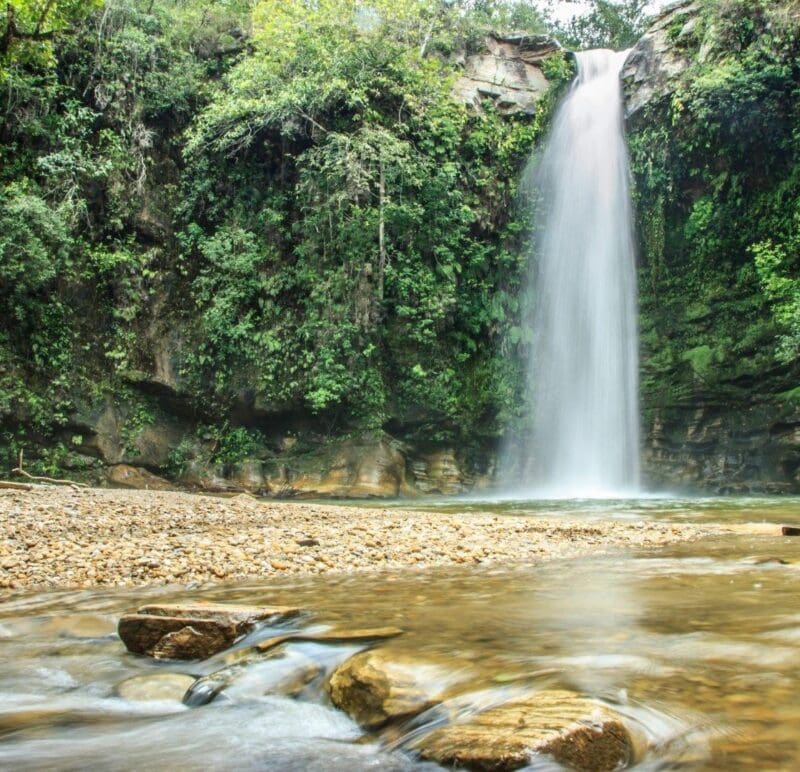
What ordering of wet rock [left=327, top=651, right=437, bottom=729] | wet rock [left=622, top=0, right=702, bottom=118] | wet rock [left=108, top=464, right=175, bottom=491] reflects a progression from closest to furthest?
1. wet rock [left=327, top=651, right=437, bottom=729]
2. wet rock [left=108, top=464, right=175, bottom=491]
3. wet rock [left=622, top=0, right=702, bottom=118]

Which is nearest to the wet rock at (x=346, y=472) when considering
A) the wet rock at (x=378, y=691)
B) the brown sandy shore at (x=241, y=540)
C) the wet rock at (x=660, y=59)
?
the brown sandy shore at (x=241, y=540)

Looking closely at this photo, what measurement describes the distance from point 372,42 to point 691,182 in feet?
29.2

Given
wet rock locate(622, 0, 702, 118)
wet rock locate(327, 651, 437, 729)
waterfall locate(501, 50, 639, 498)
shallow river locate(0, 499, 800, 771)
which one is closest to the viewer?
shallow river locate(0, 499, 800, 771)

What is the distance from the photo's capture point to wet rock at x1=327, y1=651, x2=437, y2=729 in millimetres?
2125

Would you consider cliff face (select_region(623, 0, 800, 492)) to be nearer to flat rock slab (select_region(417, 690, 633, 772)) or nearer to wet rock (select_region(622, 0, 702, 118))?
wet rock (select_region(622, 0, 702, 118))

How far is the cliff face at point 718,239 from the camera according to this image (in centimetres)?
1541

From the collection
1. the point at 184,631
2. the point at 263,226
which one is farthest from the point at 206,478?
the point at 184,631

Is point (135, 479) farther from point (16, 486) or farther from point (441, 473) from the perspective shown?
point (441, 473)

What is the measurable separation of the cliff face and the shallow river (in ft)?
41.1

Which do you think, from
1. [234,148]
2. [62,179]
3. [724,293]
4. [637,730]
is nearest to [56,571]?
[637,730]

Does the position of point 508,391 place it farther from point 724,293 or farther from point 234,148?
point 234,148

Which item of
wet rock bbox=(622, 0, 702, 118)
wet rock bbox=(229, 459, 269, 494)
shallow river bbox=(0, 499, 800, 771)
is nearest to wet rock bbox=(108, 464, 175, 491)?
wet rock bbox=(229, 459, 269, 494)

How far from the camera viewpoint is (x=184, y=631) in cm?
292

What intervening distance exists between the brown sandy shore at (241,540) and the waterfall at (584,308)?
878 cm
